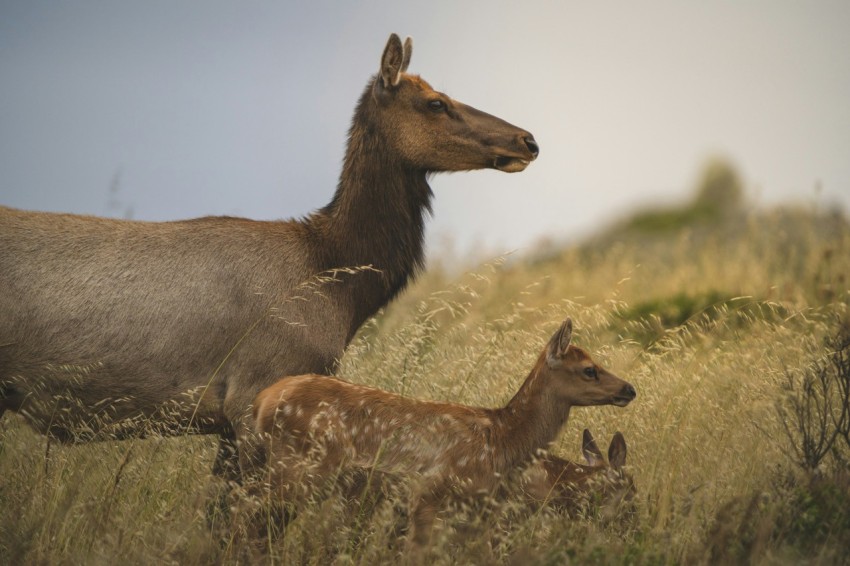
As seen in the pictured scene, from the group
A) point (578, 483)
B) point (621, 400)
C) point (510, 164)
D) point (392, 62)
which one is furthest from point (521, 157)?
point (578, 483)

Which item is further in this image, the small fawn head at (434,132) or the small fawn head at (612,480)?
the small fawn head at (434,132)

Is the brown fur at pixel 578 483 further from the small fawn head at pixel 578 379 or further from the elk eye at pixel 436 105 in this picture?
the elk eye at pixel 436 105

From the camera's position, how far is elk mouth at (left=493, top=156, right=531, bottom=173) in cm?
645

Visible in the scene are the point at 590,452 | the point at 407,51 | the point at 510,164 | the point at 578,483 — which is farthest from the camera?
the point at 407,51

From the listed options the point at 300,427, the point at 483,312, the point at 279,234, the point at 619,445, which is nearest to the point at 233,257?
the point at 279,234

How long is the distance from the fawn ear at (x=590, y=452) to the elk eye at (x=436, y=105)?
2.22 meters

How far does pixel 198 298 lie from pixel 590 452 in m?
2.42

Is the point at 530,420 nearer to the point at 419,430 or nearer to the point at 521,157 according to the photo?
the point at 419,430

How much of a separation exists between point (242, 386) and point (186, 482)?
648mm

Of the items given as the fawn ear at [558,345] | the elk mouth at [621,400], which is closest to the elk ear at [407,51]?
the fawn ear at [558,345]

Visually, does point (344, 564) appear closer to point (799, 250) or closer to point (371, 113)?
point (371, 113)

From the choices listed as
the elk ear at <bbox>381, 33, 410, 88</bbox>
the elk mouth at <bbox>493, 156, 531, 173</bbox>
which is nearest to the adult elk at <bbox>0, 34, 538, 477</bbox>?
the elk ear at <bbox>381, 33, 410, 88</bbox>

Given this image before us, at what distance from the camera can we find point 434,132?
638 centimetres

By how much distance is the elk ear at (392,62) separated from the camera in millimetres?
6277
